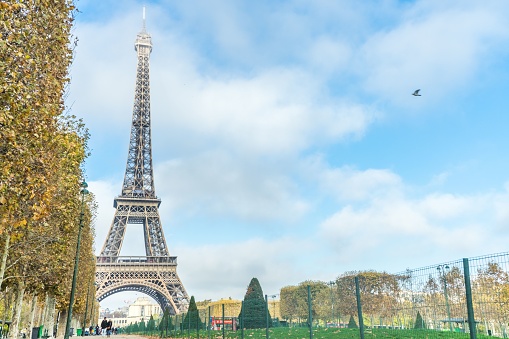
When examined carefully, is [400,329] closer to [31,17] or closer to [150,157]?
[31,17]

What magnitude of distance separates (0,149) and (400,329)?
10.3m

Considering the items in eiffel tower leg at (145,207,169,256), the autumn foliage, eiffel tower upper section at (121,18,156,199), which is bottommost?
the autumn foliage

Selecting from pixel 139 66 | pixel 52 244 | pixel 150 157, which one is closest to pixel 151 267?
pixel 150 157

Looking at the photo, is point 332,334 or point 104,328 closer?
point 332,334

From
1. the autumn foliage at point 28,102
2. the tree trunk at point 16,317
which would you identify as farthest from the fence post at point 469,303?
the tree trunk at point 16,317

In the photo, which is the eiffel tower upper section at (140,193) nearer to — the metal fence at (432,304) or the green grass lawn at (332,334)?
the green grass lawn at (332,334)

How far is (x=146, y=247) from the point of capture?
7981 cm

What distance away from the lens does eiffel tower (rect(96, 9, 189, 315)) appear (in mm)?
72625

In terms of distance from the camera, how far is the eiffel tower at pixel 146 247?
72.6m

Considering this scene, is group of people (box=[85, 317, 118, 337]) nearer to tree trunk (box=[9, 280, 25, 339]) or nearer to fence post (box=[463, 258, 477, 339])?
tree trunk (box=[9, 280, 25, 339])

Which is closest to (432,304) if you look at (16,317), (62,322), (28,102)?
(28,102)

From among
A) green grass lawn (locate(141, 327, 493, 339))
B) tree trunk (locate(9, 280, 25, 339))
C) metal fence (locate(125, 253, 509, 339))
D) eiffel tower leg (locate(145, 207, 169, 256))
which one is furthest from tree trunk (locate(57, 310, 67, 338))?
→ metal fence (locate(125, 253, 509, 339))

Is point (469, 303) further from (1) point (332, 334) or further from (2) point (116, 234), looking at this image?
(2) point (116, 234)

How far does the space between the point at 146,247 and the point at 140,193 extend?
9439mm
